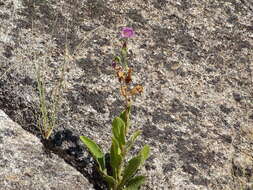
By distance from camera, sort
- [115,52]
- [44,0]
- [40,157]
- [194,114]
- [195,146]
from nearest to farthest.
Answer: [40,157]
[195,146]
[194,114]
[115,52]
[44,0]

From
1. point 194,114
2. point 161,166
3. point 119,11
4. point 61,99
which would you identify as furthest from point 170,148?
point 119,11

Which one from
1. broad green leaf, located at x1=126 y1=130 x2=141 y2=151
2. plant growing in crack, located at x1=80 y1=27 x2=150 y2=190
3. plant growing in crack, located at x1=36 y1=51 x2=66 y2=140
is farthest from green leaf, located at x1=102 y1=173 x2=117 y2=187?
plant growing in crack, located at x1=36 y1=51 x2=66 y2=140

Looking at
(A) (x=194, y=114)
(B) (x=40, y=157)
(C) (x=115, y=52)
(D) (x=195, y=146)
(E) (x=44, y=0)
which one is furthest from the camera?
(E) (x=44, y=0)

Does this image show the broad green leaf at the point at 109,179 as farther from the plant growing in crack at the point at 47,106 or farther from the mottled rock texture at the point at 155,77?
the plant growing in crack at the point at 47,106

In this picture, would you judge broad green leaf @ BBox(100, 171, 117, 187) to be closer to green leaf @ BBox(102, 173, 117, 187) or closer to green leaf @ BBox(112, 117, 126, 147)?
green leaf @ BBox(102, 173, 117, 187)

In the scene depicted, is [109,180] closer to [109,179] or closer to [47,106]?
[109,179]

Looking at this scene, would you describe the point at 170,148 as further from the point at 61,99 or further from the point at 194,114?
the point at 61,99
